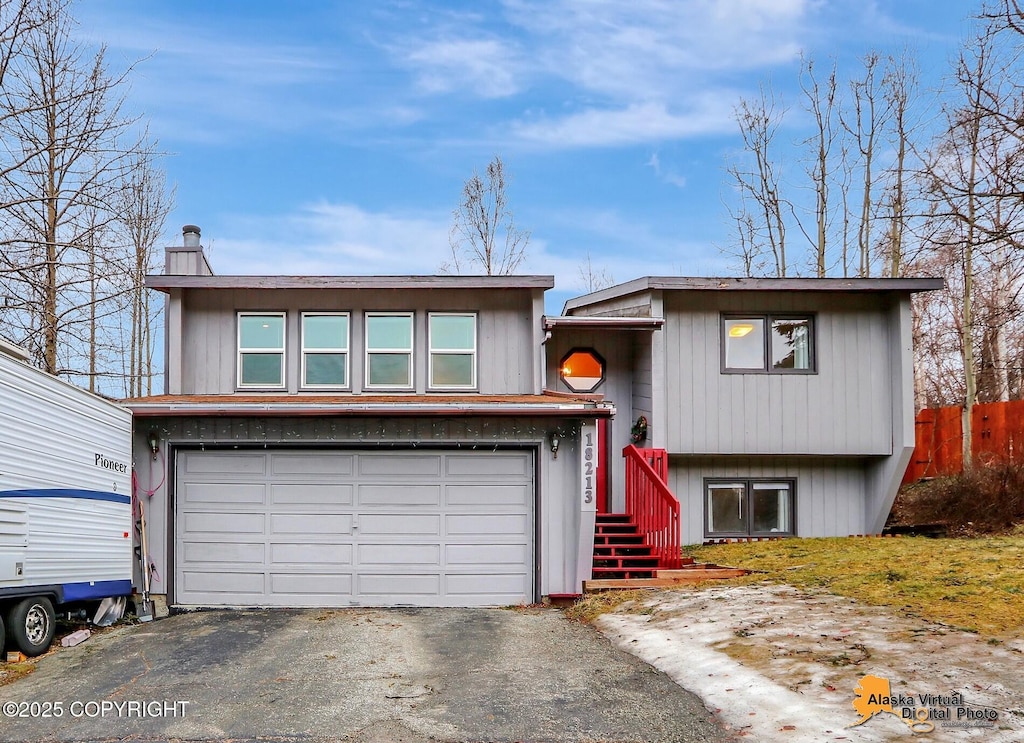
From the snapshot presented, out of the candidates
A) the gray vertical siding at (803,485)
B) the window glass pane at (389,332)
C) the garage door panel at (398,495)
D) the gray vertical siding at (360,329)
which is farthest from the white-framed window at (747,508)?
the window glass pane at (389,332)

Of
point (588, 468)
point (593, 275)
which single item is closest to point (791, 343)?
point (588, 468)

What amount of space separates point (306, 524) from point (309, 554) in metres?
0.39

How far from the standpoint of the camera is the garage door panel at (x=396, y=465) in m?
10.8

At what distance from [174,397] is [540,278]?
17.8 ft

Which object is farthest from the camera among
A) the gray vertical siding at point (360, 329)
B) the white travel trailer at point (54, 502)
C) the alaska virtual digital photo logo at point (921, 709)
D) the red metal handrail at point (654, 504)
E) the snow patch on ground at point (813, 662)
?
the gray vertical siding at point (360, 329)

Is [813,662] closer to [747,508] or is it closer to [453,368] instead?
[453,368]

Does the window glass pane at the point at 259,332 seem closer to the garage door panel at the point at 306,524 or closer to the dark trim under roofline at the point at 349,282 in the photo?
the dark trim under roofline at the point at 349,282

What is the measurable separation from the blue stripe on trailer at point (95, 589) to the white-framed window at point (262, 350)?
11.6ft

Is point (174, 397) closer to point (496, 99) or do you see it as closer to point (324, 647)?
point (324, 647)

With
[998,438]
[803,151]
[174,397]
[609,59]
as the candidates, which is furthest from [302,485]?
[803,151]

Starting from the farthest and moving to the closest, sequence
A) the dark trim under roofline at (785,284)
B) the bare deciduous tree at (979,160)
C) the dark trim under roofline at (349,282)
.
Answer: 1. the dark trim under roofline at (785,284)
2. the dark trim under roofline at (349,282)
3. the bare deciduous tree at (979,160)

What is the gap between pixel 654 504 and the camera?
11.1m

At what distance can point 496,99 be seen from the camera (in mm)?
26797

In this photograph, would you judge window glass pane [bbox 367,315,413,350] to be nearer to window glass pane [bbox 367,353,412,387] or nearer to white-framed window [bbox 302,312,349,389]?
window glass pane [bbox 367,353,412,387]
